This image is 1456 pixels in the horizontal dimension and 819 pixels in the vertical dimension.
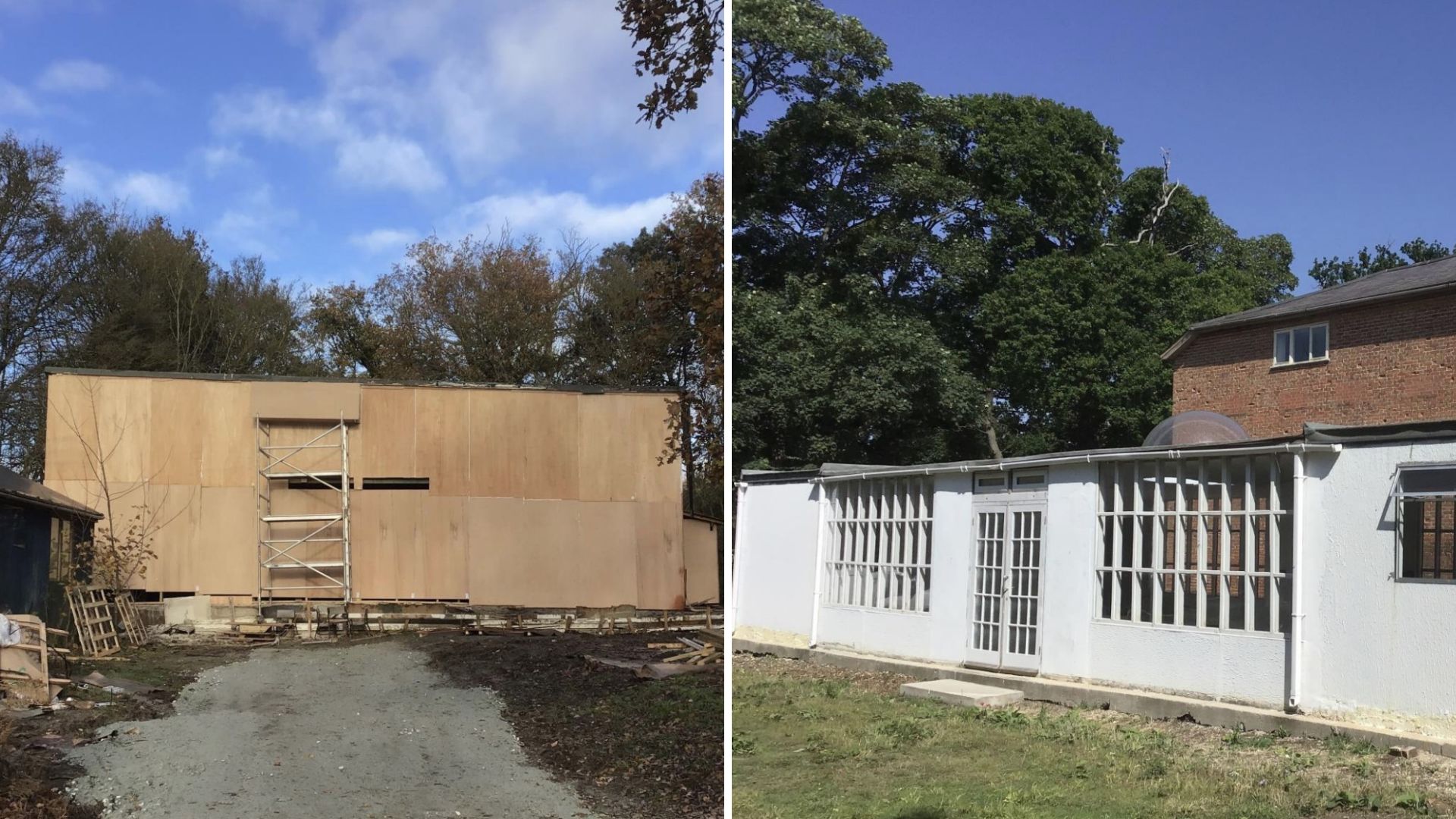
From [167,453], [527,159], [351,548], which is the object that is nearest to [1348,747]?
[351,548]

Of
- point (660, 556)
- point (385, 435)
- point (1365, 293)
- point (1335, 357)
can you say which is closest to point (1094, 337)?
point (1335, 357)

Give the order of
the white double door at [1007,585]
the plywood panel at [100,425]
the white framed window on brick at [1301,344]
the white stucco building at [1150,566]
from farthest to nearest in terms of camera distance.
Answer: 1. the white framed window on brick at [1301,344]
2. the plywood panel at [100,425]
3. the white double door at [1007,585]
4. the white stucco building at [1150,566]

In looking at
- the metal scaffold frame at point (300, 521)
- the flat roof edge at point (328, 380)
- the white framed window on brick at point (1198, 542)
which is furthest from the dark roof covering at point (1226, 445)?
the metal scaffold frame at point (300, 521)

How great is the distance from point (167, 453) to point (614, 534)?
490cm

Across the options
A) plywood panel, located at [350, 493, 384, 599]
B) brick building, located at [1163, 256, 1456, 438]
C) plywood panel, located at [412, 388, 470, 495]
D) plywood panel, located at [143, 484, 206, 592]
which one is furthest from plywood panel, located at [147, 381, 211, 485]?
brick building, located at [1163, 256, 1456, 438]

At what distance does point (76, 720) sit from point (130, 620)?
4750 mm

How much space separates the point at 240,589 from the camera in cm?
1276

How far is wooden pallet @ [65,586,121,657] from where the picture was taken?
10.9 m

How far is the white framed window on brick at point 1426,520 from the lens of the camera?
623 cm

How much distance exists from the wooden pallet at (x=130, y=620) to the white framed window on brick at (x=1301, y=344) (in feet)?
48.2

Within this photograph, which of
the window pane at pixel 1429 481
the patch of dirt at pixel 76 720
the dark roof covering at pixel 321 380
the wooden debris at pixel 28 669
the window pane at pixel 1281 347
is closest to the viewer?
the patch of dirt at pixel 76 720

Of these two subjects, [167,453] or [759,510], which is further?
[167,453]

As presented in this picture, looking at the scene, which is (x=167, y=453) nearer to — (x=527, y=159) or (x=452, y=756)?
(x=452, y=756)

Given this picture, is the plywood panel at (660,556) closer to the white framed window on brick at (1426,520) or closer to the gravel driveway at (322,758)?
the gravel driveway at (322,758)
